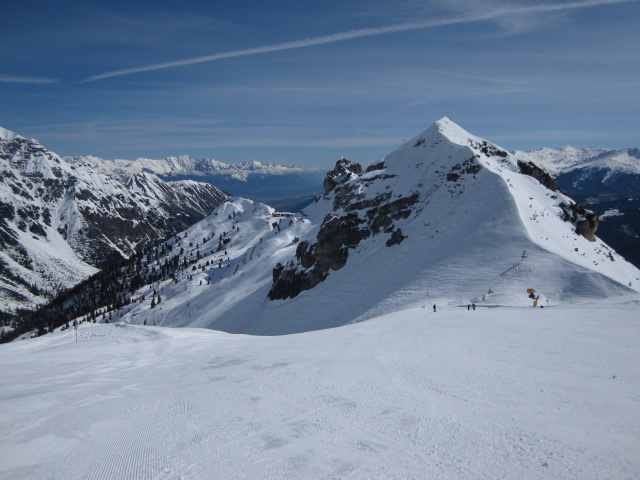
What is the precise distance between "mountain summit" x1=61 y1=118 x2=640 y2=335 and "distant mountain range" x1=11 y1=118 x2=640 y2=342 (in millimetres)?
250

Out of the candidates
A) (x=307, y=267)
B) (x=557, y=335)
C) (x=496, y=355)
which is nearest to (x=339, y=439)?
(x=496, y=355)

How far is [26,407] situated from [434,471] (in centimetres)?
1616

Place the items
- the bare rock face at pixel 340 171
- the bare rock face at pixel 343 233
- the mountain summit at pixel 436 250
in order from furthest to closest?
the bare rock face at pixel 340 171 < the bare rock face at pixel 343 233 < the mountain summit at pixel 436 250

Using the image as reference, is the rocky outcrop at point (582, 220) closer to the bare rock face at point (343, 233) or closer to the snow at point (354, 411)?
the bare rock face at point (343, 233)

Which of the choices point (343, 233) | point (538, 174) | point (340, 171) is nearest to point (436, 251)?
point (343, 233)

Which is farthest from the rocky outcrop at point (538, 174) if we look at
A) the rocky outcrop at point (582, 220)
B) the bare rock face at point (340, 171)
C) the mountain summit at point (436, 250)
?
the bare rock face at point (340, 171)

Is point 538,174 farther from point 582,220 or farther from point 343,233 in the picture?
point 343,233

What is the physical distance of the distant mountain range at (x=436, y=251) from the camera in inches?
1663

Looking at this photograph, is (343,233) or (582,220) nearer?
(582,220)

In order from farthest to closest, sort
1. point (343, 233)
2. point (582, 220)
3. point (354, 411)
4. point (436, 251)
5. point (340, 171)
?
point (340, 171) < point (343, 233) < point (582, 220) < point (436, 251) < point (354, 411)

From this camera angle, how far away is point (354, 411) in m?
11.3

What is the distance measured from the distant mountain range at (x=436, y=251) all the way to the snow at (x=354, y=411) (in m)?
21.3

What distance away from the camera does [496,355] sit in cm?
1630

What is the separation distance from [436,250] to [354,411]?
4898cm
